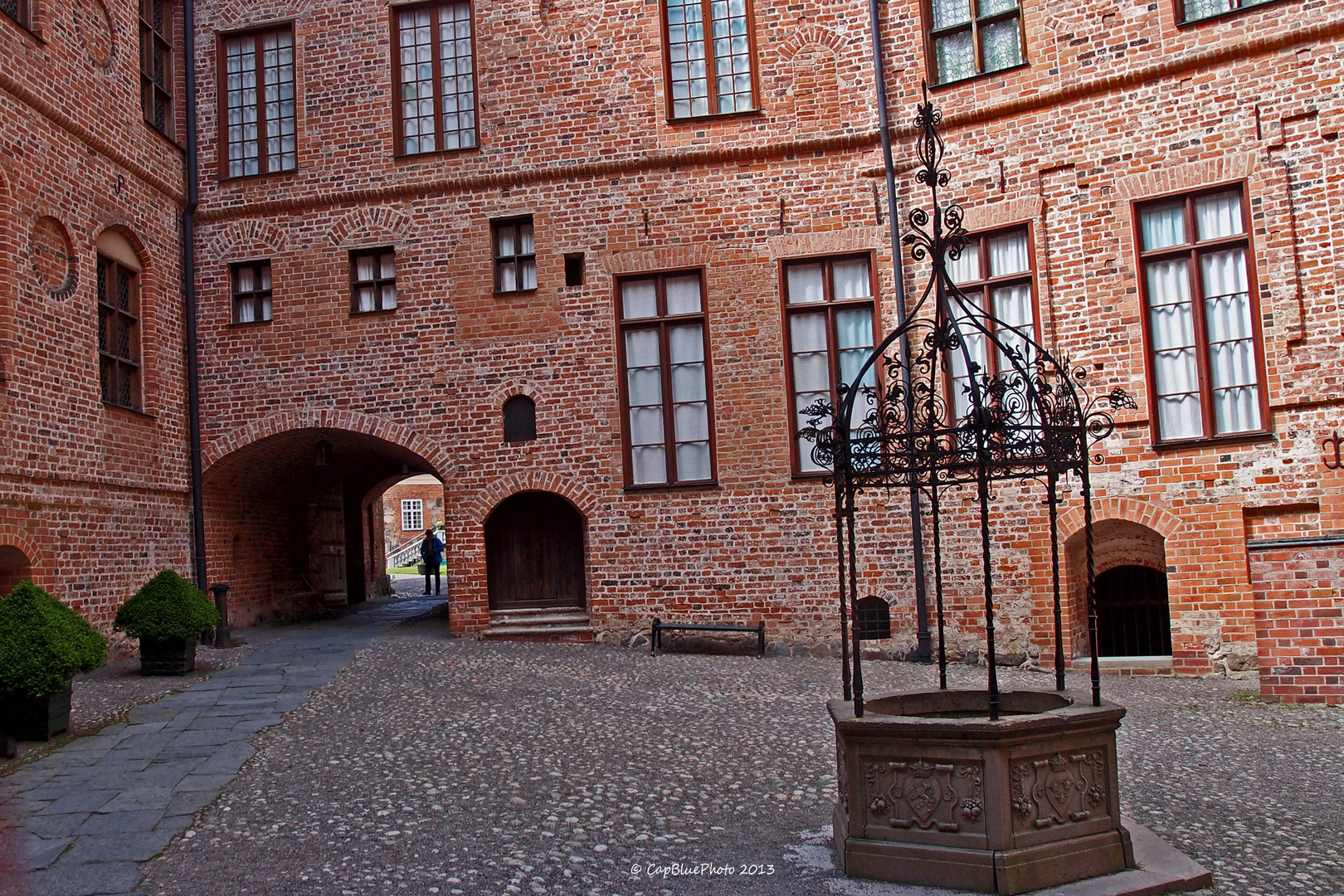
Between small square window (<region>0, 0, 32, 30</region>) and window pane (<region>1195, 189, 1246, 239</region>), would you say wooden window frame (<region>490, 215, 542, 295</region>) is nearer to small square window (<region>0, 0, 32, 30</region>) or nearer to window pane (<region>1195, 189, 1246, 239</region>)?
small square window (<region>0, 0, 32, 30</region>)

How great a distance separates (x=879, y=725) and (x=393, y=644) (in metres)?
8.74

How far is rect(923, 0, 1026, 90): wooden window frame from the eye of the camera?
12.1 metres

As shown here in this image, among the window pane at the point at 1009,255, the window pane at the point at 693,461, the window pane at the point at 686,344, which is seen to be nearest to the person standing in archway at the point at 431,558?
the window pane at the point at 693,461

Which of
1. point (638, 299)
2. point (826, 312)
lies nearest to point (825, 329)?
point (826, 312)

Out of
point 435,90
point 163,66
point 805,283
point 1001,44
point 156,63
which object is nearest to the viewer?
point 1001,44

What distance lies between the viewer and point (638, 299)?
13320 millimetres

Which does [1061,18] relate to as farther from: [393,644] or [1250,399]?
[393,644]

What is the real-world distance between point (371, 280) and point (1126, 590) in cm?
965

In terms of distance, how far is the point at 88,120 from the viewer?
12016 millimetres

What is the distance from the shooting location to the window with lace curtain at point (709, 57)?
13.3m

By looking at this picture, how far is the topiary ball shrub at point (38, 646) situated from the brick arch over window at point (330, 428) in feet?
18.5

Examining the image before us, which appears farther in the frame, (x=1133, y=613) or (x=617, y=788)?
(x=1133, y=613)

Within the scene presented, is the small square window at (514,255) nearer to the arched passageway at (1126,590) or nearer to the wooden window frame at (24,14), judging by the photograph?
the wooden window frame at (24,14)

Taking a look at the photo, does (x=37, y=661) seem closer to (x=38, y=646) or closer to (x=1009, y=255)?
(x=38, y=646)
